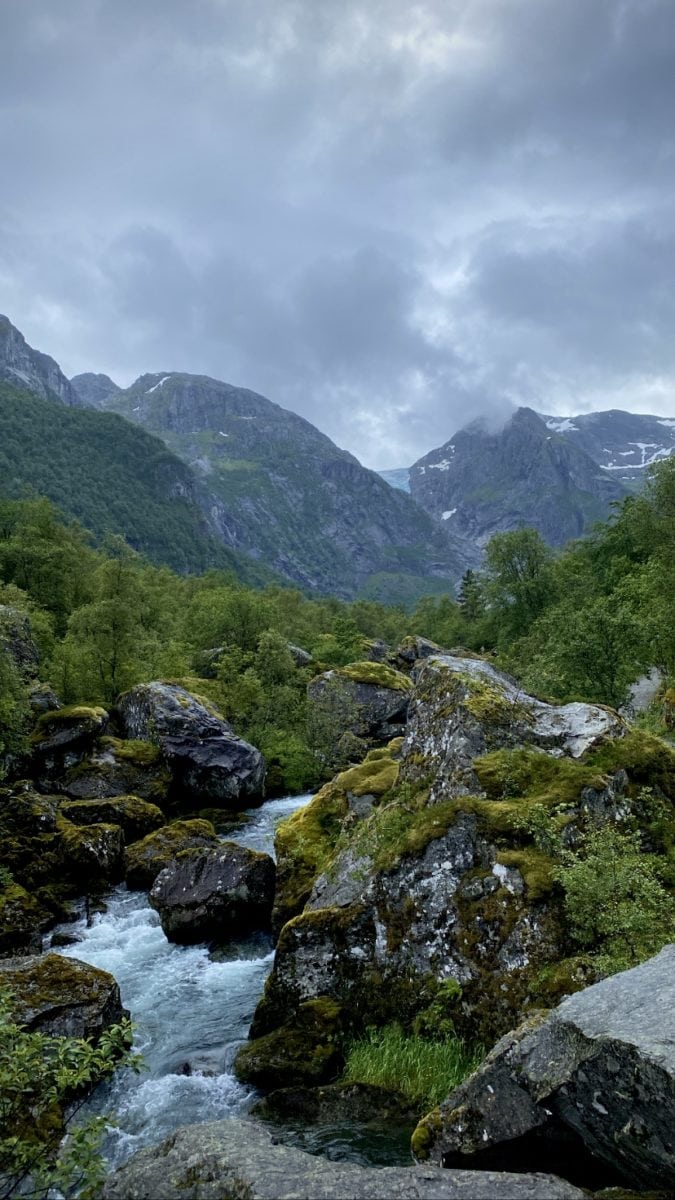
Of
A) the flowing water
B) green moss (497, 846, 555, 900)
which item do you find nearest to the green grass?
the flowing water

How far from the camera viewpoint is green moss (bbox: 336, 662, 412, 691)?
58438mm

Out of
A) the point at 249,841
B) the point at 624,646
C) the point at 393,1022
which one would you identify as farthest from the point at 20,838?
the point at 624,646

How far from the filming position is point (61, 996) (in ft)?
51.2

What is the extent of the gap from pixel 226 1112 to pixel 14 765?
27.6 m

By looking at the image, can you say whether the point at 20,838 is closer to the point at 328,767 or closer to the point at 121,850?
the point at 121,850

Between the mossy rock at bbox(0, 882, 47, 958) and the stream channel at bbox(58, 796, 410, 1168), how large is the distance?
1048mm

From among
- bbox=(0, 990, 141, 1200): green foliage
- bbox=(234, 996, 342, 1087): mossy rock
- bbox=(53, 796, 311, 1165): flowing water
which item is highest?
bbox=(0, 990, 141, 1200): green foliage

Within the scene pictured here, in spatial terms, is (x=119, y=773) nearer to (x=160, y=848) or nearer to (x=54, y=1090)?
(x=160, y=848)

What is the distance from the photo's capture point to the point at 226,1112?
13570 millimetres

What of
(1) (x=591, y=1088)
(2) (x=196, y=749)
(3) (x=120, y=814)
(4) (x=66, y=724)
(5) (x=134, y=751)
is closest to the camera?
(1) (x=591, y=1088)

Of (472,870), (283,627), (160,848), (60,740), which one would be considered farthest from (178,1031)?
(283,627)

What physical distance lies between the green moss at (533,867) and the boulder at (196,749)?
2865cm

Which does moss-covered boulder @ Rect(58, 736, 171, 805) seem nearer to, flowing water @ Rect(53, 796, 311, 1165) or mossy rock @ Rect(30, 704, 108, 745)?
mossy rock @ Rect(30, 704, 108, 745)

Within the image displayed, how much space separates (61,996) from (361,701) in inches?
1657
